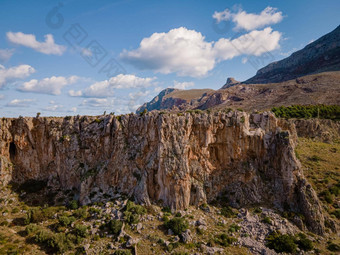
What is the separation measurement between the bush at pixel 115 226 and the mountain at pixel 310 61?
508 ft

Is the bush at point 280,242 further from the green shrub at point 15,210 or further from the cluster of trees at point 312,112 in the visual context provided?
the cluster of trees at point 312,112

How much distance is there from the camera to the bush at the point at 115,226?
2375cm

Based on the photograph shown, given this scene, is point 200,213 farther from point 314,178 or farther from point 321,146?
point 321,146

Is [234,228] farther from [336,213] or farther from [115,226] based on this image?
[336,213]

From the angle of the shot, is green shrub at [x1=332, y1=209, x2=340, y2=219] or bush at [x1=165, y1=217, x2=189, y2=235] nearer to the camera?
bush at [x1=165, y1=217, x2=189, y2=235]

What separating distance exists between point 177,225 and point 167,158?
31.3ft

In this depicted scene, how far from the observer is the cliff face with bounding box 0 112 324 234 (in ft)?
92.1

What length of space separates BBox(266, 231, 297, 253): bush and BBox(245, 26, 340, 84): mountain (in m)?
141

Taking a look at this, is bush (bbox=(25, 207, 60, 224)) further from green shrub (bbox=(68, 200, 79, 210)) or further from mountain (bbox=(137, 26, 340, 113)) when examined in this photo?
mountain (bbox=(137, 26, 340, 113))

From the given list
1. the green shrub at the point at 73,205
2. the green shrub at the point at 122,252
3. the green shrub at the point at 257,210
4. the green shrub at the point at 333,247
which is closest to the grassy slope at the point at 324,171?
the green shrub at the point at 333,247

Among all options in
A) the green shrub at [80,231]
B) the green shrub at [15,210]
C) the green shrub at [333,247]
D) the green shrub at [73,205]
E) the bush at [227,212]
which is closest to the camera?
the green shrub at [333,247]

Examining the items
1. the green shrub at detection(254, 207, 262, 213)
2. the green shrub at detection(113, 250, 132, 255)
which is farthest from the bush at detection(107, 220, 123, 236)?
the green shrub at detection(254, 207, 262, 213)

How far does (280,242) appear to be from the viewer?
22359 mm

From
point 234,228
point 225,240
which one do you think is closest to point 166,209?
point 225,240
